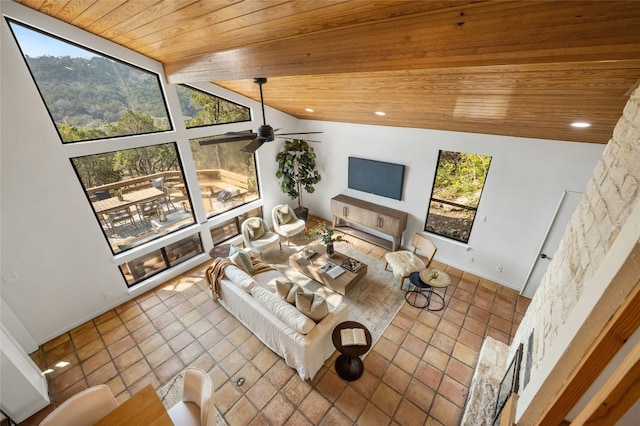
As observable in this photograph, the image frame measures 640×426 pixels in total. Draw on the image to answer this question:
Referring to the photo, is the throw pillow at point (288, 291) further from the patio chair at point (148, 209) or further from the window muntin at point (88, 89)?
the window muntin at point (88, 89)

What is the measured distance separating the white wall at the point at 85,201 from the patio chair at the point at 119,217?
0.30 meters

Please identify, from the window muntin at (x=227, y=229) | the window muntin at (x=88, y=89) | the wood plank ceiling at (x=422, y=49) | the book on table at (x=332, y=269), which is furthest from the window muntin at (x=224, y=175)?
the book on table at (x=332, y=269)

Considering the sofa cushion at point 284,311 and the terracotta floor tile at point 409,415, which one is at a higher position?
the sofa cushion at point 284,311

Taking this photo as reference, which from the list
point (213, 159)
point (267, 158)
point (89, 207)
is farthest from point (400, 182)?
point (89, 207)

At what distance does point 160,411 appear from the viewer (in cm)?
233

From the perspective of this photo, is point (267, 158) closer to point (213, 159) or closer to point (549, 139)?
point (213, 159)

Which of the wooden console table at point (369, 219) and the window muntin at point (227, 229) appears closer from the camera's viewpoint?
the wooden console table at point (369, 219)

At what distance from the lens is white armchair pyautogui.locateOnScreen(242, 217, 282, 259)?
5.48m

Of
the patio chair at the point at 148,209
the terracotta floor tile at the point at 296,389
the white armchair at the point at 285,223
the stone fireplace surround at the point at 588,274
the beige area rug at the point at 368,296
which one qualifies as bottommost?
the terracotta floor tile at the point at 296,389

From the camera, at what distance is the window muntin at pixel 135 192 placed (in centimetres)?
406

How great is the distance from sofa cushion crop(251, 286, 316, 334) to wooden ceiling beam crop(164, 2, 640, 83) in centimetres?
271

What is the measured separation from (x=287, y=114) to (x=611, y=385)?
21.8 ft

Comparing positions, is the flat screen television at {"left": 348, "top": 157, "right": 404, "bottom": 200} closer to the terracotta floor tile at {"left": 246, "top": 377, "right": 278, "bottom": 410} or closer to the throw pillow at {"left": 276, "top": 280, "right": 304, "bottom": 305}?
the throw pillow at {"left": 276, "top": 280, "right": 304, "bottom": 305}

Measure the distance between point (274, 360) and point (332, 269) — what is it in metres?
1.76
